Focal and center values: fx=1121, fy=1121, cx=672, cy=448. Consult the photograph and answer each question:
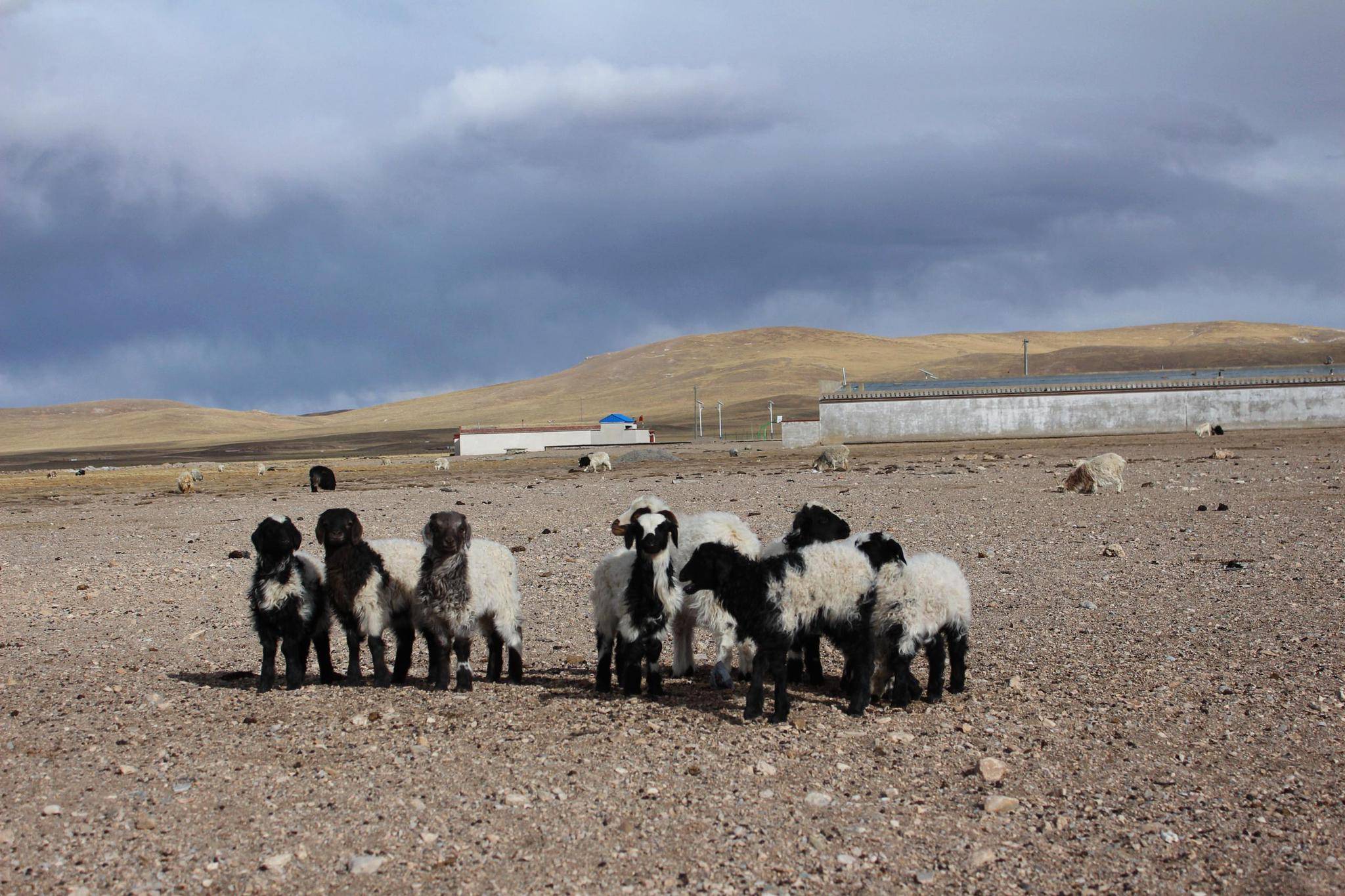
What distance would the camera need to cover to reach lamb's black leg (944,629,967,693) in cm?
852

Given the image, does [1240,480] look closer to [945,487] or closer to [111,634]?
[945,487]

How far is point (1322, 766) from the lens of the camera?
6840 mm

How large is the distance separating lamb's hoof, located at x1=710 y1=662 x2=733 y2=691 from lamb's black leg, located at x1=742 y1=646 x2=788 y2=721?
0.88 meters

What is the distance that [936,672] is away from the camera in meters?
8.45

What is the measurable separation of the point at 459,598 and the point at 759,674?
2.52m

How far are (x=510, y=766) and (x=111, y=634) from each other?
713cm

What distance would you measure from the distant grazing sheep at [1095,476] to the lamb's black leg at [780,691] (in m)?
18.3

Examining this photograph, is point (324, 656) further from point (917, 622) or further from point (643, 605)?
point (917, 622)

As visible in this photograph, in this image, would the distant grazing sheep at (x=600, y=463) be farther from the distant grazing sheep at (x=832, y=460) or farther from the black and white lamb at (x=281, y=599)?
the black and white lamb at (x=281, y=599)

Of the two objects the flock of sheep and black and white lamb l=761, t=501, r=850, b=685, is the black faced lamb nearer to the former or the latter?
the flock of sheep

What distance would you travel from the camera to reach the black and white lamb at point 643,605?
871 cm

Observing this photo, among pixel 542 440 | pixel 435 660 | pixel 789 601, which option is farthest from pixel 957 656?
pixel 542 440

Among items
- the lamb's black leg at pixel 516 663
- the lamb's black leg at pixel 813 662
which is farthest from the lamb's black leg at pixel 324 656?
the lamb's black leg at pixel 813 662

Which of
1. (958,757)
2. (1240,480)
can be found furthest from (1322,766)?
(1240,480)
